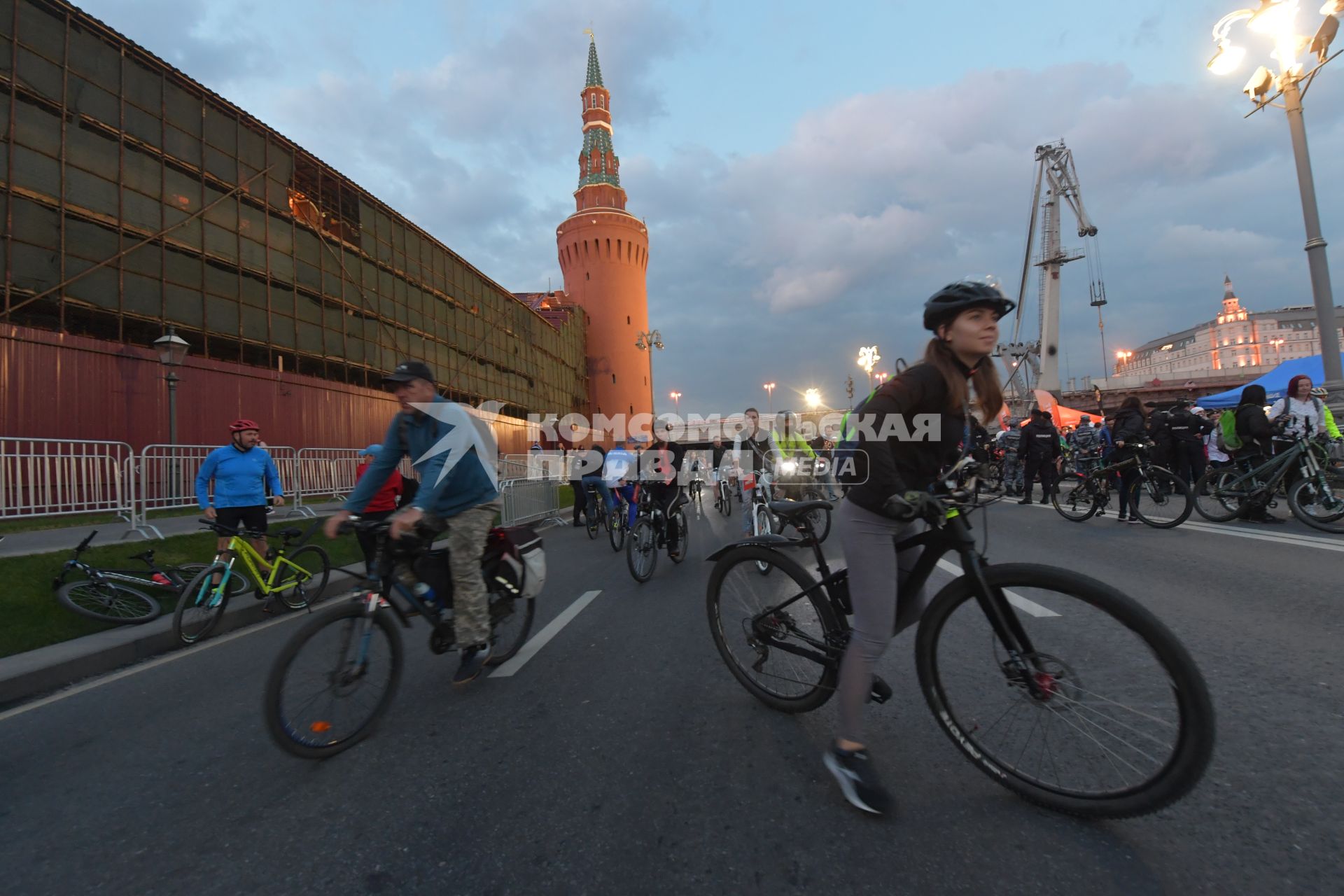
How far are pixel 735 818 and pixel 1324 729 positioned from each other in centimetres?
245

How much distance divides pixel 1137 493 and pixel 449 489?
9257mm

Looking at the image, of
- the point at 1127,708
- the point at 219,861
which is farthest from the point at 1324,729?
the point at 219,861

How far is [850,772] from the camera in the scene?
215 cm

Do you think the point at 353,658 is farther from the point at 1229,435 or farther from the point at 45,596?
the point at 1229,435

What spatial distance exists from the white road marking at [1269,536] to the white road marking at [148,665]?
10.2 metres

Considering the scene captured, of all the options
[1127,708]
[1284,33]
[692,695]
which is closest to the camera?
[1127,708]

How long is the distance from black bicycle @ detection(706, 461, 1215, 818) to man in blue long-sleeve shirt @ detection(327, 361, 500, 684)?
200 centimetres

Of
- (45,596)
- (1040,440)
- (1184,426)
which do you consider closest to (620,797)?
(45,596)

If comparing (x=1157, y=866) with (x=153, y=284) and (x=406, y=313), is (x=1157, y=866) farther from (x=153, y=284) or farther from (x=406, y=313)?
(x=406, y=313)

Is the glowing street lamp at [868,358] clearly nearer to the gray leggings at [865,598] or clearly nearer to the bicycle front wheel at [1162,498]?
the bicycle front wheel at [1162,498]

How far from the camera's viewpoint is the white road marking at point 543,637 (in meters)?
3.86

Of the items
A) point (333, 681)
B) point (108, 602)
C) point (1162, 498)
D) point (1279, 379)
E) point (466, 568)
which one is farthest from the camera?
point (1279, 379)

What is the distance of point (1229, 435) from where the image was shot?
8.59 metres

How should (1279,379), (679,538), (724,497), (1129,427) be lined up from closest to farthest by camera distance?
(679,538), (1129,427), (724,497), (1279,379)
